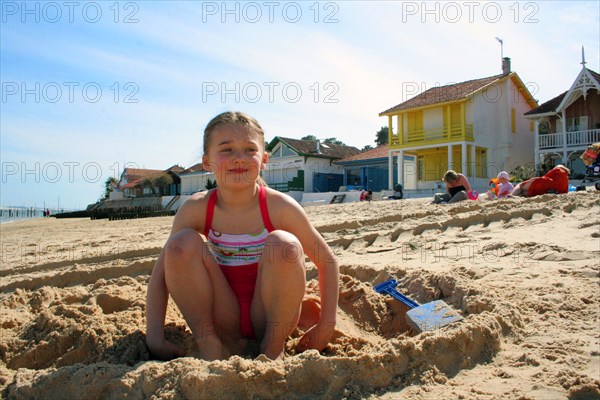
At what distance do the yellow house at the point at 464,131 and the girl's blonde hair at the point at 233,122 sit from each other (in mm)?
20305

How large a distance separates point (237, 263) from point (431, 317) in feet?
3.48

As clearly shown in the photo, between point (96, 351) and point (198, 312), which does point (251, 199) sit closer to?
point (198, 312)

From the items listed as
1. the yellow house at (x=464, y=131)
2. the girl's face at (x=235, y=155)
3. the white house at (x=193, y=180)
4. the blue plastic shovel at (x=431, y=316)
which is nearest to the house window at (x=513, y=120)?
the yellow house at (x=464, y=131)

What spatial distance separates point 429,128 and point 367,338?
21960 millimetres

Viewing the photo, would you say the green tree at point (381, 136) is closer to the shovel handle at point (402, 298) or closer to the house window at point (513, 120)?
the house window at point (513, 120)

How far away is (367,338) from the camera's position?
8.43ft

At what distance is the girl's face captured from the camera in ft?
7.68

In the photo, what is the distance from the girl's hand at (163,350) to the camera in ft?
7.13

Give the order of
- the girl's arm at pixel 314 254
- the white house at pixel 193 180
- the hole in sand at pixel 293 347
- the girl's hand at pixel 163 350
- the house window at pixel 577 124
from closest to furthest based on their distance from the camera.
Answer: the hole in sand at pixel 293 347 < the girl's hand at pixel 163 350 < the girl's arm at pixel 314 254 < the house window at pixel 577 124 < the white house at pixel 193 180

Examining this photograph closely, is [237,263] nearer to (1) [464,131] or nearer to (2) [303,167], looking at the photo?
(1) [464,131]

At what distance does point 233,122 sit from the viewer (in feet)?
7.84

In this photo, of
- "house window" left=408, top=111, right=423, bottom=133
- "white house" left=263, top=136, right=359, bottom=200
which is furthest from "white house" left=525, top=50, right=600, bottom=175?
"white house" left=263, top=136, right=359, bottom=200

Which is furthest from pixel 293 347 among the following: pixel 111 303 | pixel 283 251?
pixel 111 303

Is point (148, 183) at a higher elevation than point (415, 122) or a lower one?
lower
